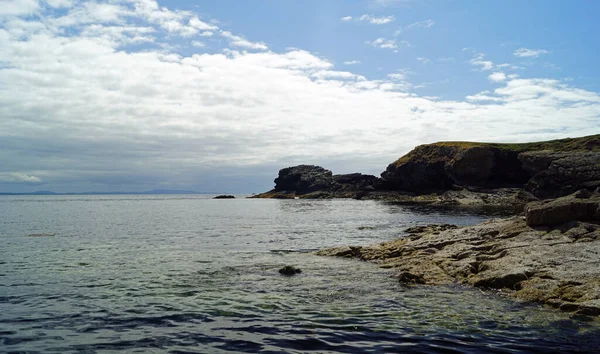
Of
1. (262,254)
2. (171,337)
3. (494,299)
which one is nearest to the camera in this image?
(171,337)

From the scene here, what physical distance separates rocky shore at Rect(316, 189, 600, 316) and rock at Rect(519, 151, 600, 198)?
207ft

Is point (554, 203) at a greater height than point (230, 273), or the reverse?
point (554, 203)

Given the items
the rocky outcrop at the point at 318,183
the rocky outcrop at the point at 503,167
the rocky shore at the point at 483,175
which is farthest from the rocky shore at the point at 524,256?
the rocky outcrop at the point at 318,183

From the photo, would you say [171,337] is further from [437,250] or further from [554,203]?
[554,203]

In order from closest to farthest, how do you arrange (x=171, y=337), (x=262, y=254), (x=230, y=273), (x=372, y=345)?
(x=372, y=345), (x=171, y=337), (x=230, y=273), (x=262, y=254)

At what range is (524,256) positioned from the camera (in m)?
Answer: 19.7

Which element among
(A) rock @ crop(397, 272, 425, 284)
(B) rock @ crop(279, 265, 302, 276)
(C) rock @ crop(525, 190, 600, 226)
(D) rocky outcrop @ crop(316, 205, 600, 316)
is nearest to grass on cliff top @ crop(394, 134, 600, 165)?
(C) rock @ crop(525, 190, 600, 226)

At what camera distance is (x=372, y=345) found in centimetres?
1166

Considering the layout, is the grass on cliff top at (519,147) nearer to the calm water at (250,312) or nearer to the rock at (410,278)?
the rock at (410,278)

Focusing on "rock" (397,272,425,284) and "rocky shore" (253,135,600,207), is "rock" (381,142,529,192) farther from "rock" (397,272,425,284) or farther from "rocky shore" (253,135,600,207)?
"rock" (397,272,425,284)

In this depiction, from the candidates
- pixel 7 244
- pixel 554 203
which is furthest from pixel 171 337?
pixel 7 244

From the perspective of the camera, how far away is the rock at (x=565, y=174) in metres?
78.6

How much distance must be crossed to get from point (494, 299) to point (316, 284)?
790 cm

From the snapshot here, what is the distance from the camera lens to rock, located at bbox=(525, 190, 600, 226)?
904 inches
